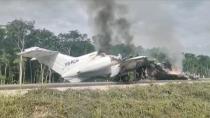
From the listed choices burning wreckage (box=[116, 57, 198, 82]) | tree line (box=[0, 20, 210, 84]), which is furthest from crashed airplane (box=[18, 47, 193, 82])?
tree line (box=[0, 20, 210, 84])

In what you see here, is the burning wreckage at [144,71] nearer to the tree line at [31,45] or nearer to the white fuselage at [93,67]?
the white fuselage at [93,67]

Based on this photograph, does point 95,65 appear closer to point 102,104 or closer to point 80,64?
point 80,64

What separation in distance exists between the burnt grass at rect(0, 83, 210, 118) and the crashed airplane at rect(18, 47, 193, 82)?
16493 mm

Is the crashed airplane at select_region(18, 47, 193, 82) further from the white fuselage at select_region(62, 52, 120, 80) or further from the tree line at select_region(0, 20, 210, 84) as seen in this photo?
→ the tree line at select_region(0, 20, 210, 84)

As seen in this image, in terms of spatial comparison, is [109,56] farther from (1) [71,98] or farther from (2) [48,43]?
(2) [48,43]

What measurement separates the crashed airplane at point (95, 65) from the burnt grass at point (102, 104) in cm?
1649

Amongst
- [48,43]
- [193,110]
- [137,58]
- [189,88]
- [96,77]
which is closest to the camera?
[193,110]

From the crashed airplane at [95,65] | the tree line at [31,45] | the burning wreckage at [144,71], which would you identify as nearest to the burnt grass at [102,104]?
the burning wreckage at [144,71]

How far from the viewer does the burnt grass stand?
1488cm

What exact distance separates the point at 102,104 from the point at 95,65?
27662 millimetres

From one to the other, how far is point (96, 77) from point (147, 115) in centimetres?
3018

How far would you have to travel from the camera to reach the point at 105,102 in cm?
1722

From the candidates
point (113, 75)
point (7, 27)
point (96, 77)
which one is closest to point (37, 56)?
point (96, 77)

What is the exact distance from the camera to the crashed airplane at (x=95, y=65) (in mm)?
40031
